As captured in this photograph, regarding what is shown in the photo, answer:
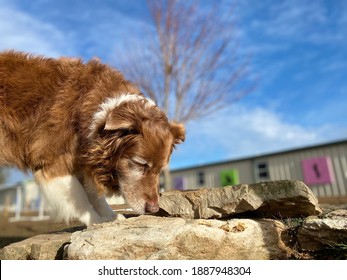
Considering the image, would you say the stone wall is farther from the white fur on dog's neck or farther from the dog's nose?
the white fur on dog's neck

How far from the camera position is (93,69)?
475cm

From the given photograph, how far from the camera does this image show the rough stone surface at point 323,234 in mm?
3107

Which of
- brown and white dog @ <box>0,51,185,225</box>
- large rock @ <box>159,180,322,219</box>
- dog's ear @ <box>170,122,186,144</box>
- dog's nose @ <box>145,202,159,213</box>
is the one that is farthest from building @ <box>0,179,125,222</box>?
dog's ear @ <box>170,122,186,144</box>

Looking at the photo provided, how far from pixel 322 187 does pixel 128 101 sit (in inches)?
702

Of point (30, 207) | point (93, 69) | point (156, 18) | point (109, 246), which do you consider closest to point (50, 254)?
point (109, 246)

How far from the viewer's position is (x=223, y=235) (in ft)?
10.8

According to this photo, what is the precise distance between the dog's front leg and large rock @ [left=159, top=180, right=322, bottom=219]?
3.35ft

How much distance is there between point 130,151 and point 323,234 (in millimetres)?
2423

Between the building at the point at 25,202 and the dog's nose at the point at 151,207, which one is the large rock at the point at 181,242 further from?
the building at the point at 25,202

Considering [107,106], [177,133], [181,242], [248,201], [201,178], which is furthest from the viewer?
[201,178]

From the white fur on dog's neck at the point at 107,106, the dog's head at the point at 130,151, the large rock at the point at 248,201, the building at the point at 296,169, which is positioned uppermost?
the building at the point at 296,169

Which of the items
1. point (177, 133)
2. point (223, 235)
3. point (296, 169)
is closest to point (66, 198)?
point (177, 133)

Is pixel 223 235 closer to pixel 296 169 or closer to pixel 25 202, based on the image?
pixel 296 169

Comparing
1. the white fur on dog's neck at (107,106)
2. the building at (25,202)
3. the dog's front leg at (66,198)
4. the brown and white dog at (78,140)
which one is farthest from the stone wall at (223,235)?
the white fur on dog's neck at (107,106)
